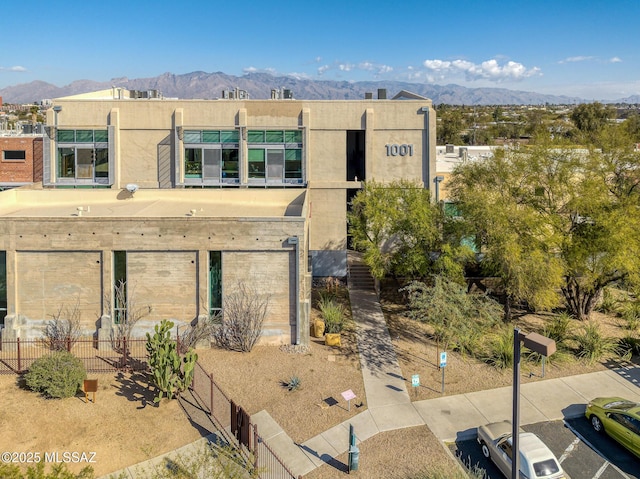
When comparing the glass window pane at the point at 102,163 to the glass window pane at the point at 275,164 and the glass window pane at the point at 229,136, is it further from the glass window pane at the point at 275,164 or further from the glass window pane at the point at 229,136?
the glass window pane at the point at 275,164

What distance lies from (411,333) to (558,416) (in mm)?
7823

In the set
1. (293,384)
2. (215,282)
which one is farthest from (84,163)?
(293,384)

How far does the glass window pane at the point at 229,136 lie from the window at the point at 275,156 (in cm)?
79

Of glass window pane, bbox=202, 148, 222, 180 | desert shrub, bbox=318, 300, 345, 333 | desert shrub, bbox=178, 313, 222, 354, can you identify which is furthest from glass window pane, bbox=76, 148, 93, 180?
desert shrub, bbox=318, 300, 345, 333

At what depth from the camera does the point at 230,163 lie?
3303cm

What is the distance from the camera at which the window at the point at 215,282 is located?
71.4ft

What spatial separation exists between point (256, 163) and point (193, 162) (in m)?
4.15

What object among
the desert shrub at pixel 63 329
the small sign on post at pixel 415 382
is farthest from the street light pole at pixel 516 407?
the desert shrub at pixel 63 329

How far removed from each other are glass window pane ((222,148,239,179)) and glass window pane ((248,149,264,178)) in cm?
95

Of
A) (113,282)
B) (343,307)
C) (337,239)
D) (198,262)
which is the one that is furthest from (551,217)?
(113,282)

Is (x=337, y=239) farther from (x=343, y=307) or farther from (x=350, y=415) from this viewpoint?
(x=350, y=415)

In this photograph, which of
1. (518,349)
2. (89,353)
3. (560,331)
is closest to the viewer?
(518,349)

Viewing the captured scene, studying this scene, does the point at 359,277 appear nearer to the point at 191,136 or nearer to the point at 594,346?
the point at 594,346

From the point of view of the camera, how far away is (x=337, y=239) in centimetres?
3312
